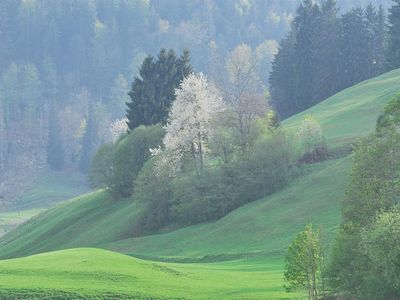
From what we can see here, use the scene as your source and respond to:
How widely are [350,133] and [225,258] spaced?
3155 cm

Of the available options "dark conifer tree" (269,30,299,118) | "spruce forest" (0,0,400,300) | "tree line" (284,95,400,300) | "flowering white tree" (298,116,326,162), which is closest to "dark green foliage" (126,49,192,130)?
"spruce forest" (0,0,400,300)

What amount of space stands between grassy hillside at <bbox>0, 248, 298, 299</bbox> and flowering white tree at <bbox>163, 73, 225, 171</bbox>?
98.4ft

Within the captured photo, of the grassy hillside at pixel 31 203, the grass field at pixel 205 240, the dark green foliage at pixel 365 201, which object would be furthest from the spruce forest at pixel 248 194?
the grassy hillside at pixel 31 203

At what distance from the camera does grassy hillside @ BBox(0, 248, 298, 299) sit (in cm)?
4097

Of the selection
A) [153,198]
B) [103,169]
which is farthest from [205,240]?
[103,169]

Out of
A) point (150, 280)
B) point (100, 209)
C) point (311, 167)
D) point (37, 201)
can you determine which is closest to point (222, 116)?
point (311, 167)

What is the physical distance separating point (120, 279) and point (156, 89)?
63.0 metres

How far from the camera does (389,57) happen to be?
408ft

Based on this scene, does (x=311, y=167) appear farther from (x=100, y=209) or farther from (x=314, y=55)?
(x=314, y=55)

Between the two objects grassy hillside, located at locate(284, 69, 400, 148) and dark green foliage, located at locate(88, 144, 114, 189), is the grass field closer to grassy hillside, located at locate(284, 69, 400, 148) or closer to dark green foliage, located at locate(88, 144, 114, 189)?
grassy hillside, located at locate(284, 69, 400, 148)

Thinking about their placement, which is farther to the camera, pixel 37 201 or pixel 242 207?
pixel 37 201

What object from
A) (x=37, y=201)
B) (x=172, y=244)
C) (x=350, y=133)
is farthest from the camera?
(x=37, y=201)

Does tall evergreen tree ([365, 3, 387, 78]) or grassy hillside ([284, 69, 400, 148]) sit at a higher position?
tall evergreen tree ([365, 3, 387, 78])

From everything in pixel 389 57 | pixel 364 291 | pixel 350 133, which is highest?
pixel 389 57
